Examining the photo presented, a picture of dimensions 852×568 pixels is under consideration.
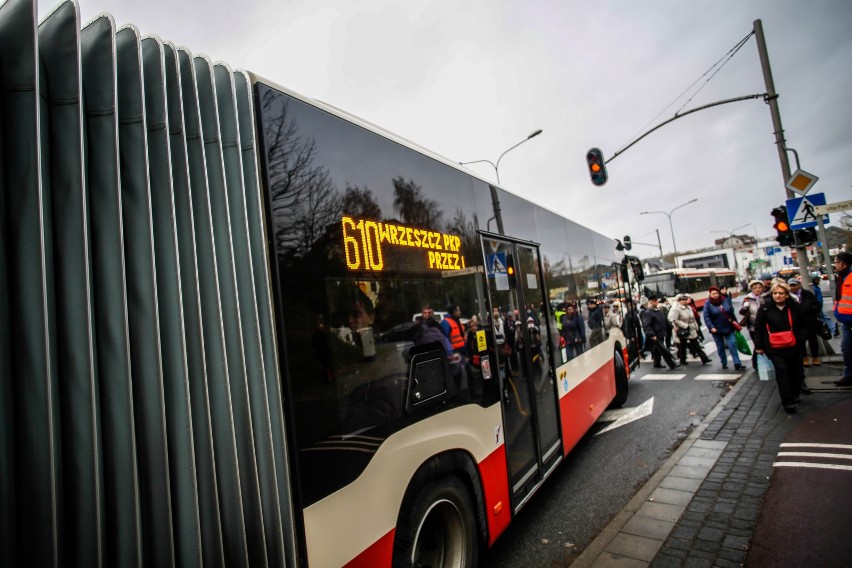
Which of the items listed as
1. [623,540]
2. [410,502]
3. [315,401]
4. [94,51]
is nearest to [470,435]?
[410,502]

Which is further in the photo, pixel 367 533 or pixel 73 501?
pixel 367 533

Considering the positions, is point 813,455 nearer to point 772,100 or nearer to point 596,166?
point 596,166

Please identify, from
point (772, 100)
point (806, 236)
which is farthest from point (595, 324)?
point (772, 100)

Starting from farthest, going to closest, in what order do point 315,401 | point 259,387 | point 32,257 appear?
point 315,401 < point 259,387 < point 32,257

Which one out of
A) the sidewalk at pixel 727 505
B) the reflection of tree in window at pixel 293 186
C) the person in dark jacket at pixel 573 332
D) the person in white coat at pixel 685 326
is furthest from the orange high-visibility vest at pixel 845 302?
the reflection of tree in window at pixel 293 186

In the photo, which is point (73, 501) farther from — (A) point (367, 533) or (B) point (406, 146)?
(B) point (406, 146)

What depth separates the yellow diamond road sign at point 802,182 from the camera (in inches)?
323

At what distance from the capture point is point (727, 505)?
3.90 m

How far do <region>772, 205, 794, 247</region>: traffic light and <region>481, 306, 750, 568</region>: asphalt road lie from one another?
10.8 feet

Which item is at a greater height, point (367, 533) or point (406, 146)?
point (406, 146)

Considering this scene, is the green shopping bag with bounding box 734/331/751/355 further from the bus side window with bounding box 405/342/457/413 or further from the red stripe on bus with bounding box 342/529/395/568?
the red stripe on bus with bounding box 342/529/395/568

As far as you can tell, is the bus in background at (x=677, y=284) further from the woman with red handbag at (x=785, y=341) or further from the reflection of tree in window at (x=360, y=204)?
the reflection of tree in window at (x=360, y=204)

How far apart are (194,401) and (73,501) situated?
0.43 m

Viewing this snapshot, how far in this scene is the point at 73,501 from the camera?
1.29m
